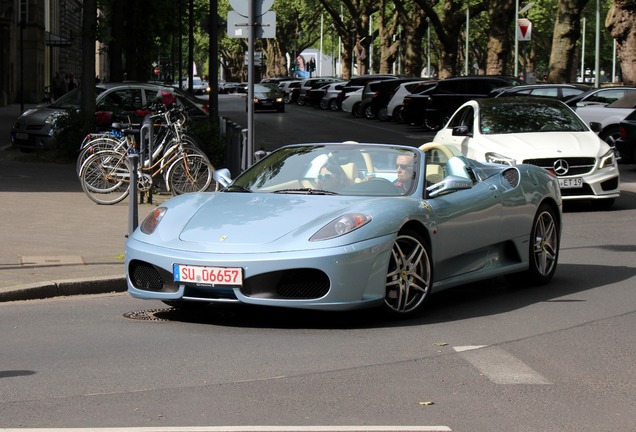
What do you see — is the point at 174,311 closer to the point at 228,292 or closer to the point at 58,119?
the point at 228,292

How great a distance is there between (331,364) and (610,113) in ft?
72.6

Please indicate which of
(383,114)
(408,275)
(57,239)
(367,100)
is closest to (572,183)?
(57,239)

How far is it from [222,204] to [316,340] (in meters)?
1.44

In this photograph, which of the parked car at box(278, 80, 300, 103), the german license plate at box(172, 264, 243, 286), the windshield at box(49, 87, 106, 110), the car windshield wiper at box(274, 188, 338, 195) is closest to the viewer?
the german license plate at box(172, 264, 243, 286)

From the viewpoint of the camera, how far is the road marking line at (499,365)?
259 inches

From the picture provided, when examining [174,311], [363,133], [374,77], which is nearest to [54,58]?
[374,77]

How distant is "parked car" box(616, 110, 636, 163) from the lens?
25922 mm

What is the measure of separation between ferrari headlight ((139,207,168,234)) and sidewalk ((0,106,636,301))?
140 cm

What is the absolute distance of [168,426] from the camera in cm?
541

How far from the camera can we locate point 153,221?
8586 millimetres

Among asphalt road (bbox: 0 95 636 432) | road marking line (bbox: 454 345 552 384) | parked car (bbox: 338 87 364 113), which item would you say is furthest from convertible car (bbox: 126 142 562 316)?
parked car (bbox: 338 87 364 113)

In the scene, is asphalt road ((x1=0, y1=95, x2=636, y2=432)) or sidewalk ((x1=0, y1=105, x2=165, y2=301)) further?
sidewalk ((x1=0, y1=105, x2=165, y2=301))

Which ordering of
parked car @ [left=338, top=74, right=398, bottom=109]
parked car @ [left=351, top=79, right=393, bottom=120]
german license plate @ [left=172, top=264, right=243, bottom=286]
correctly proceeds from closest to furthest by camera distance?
german license plate @ [left=172, top=264, right=243, bottom=286] < parked car @ [left=351, top=79, right=393, bottom=120] < parked car @ [left=338, top=74, right=398, bottom=109]

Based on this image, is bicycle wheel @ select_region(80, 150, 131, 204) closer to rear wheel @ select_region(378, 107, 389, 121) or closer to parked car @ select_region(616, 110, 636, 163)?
parked car @ select_region(616, 110, 636, 163)
